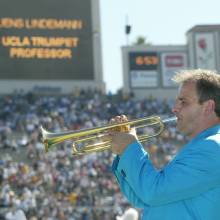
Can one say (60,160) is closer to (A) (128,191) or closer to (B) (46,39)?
(B) (46,39)

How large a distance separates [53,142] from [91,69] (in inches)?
1135

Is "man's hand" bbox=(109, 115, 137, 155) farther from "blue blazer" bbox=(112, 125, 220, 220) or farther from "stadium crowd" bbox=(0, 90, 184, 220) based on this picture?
"stadium crowd" bbox=(0, 90, 184, 220)

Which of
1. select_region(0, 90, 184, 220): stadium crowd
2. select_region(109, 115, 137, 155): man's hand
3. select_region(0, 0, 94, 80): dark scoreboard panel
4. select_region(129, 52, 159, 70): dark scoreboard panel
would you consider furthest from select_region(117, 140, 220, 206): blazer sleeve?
select_region(129, 52, 159, 70): dark scoreboard panel

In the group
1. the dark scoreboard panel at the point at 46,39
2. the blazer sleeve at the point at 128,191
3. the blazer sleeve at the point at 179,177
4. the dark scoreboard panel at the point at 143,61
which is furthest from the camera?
the dark scoreboard panel at the point at 143,61

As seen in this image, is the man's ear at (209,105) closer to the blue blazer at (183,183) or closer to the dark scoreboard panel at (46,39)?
the blue blazer at (183,183)

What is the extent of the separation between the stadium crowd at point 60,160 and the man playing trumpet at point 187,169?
17069 millimetres

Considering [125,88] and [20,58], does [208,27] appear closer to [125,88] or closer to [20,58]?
[125,88]

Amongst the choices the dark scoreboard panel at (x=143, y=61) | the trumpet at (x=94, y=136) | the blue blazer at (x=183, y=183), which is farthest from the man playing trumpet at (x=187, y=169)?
the dark scoreboard panel at (x=143, y=61)

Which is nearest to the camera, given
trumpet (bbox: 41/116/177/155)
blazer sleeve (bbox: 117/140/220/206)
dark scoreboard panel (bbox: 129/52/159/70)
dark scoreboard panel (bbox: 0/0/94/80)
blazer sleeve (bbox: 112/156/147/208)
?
blazer sleeve (bbox: 117/140/220/206)

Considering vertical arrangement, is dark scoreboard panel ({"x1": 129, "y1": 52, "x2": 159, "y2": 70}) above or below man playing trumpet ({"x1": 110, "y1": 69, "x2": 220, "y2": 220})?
above

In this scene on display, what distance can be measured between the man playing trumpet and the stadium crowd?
17.1 metres

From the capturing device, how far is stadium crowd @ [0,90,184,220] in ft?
74.4

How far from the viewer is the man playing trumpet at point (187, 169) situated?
10.7ft

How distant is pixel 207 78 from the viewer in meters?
3.51
